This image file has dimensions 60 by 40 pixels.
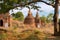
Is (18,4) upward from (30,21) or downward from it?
upward

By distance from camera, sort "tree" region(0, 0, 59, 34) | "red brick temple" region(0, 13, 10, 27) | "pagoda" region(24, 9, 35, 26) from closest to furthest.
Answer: "tree" region(0, 0, 59, 34) < "red brick temple" region(0, 13, 10, 27) < "pagoda" region(24, 9, 35, 26)

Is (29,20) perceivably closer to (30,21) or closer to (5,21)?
(30,21)

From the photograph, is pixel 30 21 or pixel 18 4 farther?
pixel 30 21

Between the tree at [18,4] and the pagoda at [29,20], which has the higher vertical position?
the tree at [18,4]

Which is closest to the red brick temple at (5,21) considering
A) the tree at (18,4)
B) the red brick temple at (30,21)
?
the red brick temple at (30,21)

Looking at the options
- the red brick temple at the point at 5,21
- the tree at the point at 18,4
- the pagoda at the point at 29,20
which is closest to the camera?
the tree at the point at 18,4

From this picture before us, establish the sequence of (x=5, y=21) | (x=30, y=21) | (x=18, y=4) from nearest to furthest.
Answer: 1. (x=18, y=4)
2. (x=5, y=21)
3. (x=30, y=21)

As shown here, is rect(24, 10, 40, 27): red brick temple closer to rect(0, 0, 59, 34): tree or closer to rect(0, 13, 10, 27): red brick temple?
rect(0, 13, 10, 27): red brick temple

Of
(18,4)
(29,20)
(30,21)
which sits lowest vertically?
(30,21)

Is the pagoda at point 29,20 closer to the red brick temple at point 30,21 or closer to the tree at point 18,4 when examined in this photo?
the red brick temple at point 30,21

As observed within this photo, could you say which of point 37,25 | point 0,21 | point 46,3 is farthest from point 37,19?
point 46,3

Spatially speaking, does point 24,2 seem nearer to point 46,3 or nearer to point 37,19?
point 46,3

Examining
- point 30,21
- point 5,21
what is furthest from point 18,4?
point 30,21

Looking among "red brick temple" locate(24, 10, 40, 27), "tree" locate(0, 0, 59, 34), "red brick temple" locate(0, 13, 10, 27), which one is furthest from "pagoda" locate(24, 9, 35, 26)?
"tree" locate(0, 0, 59, 34)
